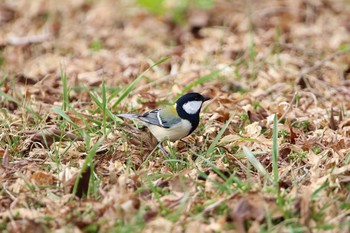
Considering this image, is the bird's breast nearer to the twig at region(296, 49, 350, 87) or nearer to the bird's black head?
the bird's black head

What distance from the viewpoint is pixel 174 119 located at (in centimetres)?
448

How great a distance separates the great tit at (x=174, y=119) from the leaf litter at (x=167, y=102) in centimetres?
13

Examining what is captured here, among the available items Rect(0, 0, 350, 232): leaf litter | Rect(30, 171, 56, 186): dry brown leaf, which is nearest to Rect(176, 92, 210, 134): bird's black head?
Rect(0, 0, 350, 232): leaf litter

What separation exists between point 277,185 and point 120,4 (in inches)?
216

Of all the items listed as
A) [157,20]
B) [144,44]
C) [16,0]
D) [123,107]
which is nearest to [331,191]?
[123,107]

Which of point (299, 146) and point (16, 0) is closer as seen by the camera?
point (299, 146)

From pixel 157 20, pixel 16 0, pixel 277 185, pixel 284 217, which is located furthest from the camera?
pixel 16 0

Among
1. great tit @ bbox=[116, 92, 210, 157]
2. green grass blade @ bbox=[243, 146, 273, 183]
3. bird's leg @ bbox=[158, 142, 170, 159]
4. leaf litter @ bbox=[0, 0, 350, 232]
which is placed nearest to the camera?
leaf litter @ bbox=[0, 0, 350, 232]

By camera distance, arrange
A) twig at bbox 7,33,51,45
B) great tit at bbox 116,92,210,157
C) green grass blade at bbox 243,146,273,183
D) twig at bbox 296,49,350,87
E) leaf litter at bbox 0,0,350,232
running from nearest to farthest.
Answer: leaf litter at bbox 0,0,350,232 → green grass blade at bbox 243,146,273,183 → great tit at bbox 116,92,210,157 → twig at bbox 296,49,350,87 → twig at bbox 7,33,51,45

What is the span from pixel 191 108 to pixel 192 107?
2 centimetres

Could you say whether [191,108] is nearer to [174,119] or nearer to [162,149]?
[174,119]

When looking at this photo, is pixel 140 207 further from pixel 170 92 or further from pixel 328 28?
pixel 328 28

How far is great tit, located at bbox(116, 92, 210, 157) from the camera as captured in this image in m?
4.43

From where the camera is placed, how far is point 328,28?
25.6 feet
